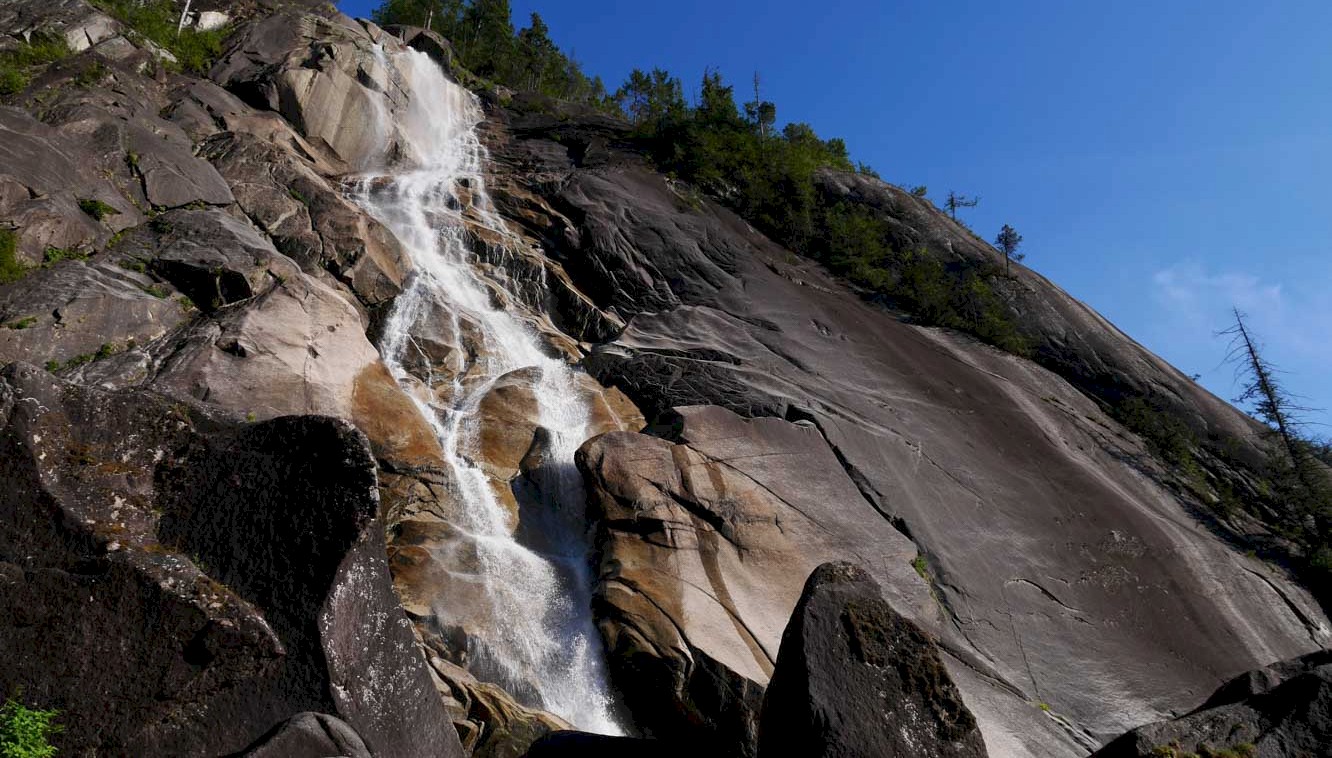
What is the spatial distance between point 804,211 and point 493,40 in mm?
34758

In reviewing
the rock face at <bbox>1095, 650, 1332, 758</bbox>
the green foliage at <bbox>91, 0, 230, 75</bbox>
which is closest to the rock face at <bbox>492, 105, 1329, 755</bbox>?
the rock face at <bbox>1095, 650, 1332, 758</bbox>

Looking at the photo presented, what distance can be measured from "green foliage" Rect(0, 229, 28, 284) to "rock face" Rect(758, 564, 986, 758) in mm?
14662

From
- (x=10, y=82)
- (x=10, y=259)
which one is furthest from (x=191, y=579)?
(x=10, y=82)

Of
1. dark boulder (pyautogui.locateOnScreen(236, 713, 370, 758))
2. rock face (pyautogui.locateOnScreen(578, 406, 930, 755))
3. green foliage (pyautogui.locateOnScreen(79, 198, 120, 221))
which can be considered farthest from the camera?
green foliage (pyautogui.locateOnScreen(79, 198, 120, 221))

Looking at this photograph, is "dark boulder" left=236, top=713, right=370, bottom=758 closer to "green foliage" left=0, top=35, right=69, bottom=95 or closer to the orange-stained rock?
the orange-stained rock

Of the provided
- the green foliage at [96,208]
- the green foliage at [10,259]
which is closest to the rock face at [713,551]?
the green foliage at [10,259]

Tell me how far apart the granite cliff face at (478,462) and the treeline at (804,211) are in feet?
5.34

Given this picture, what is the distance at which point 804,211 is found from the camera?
33.2 metres

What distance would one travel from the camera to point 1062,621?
16672 mm

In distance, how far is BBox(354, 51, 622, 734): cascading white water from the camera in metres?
13.1

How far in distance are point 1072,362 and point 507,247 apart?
63.7 ft

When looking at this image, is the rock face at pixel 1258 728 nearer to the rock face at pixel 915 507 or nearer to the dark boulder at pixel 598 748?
the dark boulder at pixel 598 748

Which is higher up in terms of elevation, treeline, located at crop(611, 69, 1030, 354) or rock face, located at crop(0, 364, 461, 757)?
treeline, located at crop(611, 69, 1030, 354)

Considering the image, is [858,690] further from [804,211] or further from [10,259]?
[804,211]
